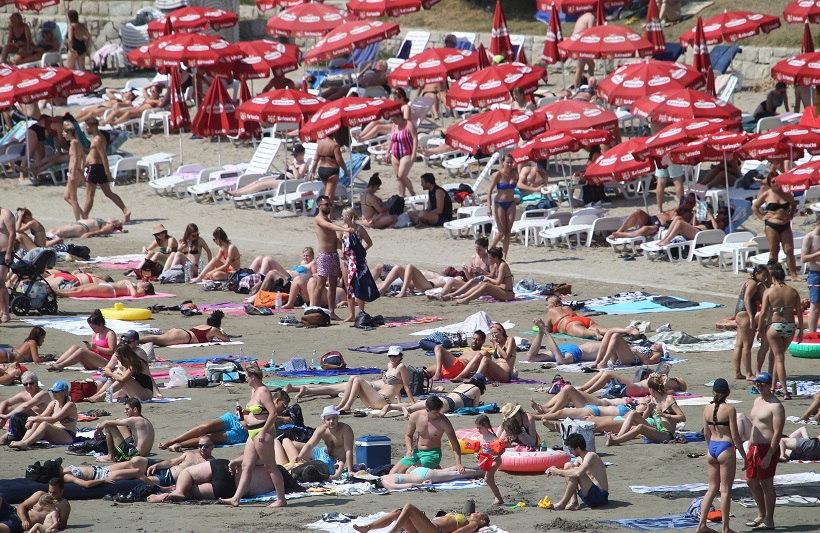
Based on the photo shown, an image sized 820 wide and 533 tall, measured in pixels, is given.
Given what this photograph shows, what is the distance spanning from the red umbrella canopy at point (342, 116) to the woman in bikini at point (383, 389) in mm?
8074

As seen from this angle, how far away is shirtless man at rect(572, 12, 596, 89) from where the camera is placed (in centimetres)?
2553

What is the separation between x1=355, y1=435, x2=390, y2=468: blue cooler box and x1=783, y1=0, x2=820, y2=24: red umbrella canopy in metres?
15.2

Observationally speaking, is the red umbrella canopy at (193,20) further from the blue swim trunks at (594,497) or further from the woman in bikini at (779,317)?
the blue swim trunks at (594,497)

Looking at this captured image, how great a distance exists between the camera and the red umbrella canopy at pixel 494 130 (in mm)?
18969

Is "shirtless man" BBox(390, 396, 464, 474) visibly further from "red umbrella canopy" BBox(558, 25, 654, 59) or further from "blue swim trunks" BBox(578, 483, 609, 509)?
"red umbrella canopy" BBox(558, 25, 654, 59)

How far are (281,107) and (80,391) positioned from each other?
936 centimetres

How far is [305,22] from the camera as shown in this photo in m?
25.4

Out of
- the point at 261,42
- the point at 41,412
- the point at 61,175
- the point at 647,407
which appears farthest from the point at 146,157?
the point at 647,407

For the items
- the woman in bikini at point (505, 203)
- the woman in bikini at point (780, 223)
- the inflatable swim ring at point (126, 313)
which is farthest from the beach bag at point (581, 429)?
the woman in bikini at point (505, 203)

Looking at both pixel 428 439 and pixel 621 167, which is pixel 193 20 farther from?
pixel 428 439

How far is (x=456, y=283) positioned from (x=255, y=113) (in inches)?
230

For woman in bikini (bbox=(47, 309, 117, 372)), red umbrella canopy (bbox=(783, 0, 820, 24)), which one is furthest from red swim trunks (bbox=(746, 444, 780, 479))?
red umbrella canopy (bbox=(783, 0, 820, 24))

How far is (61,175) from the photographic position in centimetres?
2333

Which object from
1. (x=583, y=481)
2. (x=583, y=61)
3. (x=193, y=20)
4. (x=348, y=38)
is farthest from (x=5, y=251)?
(x=583, y=61)
